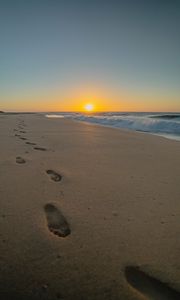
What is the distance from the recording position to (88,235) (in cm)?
180

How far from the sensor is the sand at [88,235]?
4.36 ft

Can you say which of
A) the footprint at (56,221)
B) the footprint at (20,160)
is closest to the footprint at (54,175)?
the footprint at (20,160)

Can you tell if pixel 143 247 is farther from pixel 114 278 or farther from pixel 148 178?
pixel 148 178

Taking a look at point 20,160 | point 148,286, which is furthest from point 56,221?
point 20,160

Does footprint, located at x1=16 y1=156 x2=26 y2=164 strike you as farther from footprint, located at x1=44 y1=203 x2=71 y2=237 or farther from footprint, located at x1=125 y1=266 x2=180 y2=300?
footprint, located at x1=125 y1=266 x2=180 y2=300

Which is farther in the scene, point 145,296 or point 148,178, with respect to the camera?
point 148,178

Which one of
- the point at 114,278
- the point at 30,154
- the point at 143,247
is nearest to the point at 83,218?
the point at 143,247

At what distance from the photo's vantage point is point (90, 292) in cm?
129

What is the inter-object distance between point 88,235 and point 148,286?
1.87 ft

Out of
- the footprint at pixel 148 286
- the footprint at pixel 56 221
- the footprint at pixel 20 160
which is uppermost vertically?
the footprint at pixel 20 160

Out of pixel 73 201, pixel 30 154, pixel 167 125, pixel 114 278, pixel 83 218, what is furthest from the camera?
pixel 167 125

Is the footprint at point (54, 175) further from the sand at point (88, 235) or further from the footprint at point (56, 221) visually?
the footprint at point (56, 221)

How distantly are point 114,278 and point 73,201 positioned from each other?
1.08m

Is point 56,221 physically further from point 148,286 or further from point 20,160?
point 20,160
